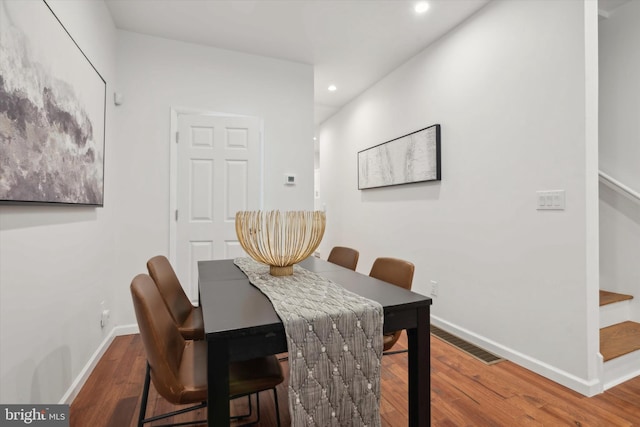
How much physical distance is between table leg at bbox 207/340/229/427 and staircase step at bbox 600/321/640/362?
2251mm

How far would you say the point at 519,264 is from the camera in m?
2.24

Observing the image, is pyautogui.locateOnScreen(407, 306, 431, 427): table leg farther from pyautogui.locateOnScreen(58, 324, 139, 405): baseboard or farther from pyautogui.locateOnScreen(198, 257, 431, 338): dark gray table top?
pyautogui.locateOnScreen(58, 324, 139, 405): baseboard

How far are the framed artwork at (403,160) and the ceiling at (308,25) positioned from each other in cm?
89

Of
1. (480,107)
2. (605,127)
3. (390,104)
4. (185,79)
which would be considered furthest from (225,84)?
(605,127)

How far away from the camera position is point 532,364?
6.95 ft

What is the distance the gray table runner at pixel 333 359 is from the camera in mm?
1019

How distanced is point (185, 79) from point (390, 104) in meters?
2.23

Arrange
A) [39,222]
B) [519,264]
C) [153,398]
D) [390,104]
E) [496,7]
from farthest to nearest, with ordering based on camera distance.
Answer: [390,104] < [496,7] < [519,264] < [153,398] < [39,222]

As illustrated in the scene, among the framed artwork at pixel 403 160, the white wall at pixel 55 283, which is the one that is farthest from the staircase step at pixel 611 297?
the white wall at pixel 55 283

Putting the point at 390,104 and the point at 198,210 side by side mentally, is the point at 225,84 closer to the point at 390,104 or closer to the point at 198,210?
the point at 198,210

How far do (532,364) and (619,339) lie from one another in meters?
0.62

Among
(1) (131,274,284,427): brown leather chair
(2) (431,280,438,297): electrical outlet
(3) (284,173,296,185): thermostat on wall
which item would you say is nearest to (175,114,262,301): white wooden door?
(3) (284,173,296,185): thermostat on wall

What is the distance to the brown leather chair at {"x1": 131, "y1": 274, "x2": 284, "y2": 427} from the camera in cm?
102

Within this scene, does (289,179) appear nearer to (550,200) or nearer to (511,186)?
(511,186)
